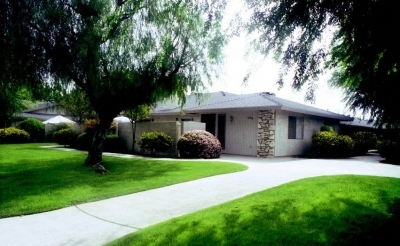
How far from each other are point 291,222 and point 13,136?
25.8 m

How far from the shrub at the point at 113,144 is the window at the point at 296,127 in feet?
35.2

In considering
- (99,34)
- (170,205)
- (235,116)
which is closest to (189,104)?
→ (235,116)

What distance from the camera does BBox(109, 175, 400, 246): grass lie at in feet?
12.5

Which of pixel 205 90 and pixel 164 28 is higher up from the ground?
pixel 164 28

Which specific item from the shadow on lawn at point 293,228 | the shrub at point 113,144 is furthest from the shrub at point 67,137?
the shadow on lawn at point 293,228

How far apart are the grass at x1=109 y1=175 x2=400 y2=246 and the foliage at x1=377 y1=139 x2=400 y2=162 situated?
9906mm

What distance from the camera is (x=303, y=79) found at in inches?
174

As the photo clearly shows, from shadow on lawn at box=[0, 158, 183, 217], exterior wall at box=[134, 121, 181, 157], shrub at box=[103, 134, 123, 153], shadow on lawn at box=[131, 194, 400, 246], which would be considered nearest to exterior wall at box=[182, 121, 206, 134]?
exterior wall at box=[134, 121, 181, 157]

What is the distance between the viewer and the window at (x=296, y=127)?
1697cm

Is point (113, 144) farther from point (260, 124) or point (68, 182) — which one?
point (68, 182)

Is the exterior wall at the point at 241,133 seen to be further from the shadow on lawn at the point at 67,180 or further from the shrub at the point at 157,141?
the shadow on lawn at the point at 67,180

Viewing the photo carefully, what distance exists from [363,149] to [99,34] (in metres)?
18.1

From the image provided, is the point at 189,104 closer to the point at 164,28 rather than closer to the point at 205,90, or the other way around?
the point at 205,90

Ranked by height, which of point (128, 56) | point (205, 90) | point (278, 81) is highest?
point (128, 56)
